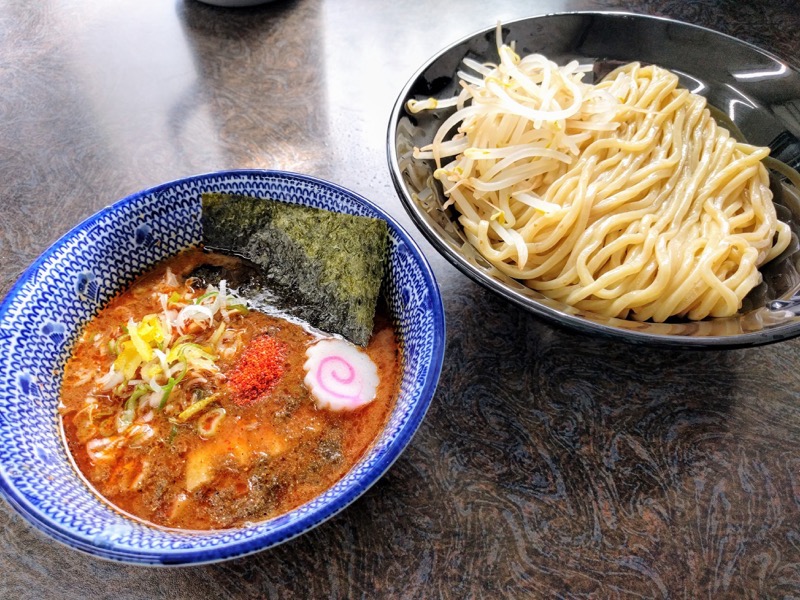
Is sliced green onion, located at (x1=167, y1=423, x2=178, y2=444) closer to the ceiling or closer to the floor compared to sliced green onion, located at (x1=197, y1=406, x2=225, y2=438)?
closer to the floor

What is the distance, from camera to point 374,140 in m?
1.92

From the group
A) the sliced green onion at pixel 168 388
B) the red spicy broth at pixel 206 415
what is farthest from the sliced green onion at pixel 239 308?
the sliced green onion at pixel 168 388

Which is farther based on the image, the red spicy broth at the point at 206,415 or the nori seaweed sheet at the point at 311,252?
the nori seaweed sheet at the point at 311,252

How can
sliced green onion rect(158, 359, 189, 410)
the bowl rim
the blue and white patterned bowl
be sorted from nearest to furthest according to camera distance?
the blue and white patterned bowl, the bowl rim, sliced green onion rect(158, 359, 189, 410)

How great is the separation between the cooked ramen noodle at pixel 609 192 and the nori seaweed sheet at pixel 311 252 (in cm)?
28

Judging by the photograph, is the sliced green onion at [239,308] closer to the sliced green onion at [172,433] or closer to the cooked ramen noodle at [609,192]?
the sliced green onion at [172,433]

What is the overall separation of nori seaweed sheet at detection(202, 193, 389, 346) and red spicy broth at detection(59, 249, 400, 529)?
64 mm

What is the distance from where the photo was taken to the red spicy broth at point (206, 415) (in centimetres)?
104

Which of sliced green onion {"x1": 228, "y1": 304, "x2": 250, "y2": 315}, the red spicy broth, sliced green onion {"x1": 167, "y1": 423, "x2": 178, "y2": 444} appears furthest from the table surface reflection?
sliced green onion {"x1": 228, "y1": 304, "x2": 250, "y2": 315}

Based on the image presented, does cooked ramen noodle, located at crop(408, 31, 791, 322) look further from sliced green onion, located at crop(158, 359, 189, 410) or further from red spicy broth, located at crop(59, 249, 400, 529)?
sliced green onion, located at crop(158, 359, 189, 410)

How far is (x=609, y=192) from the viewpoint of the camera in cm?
136

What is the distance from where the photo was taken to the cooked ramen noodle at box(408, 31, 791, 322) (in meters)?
1.25

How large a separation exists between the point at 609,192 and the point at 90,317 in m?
1.20

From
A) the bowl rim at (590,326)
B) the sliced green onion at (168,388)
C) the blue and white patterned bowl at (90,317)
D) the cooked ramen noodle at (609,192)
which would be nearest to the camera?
the blue and white patterned bowl at (90,317)
